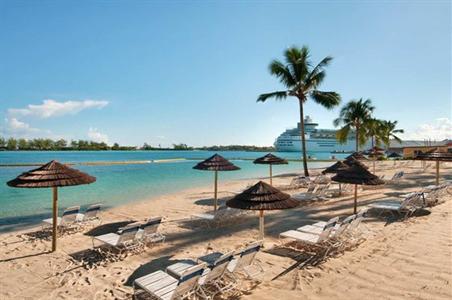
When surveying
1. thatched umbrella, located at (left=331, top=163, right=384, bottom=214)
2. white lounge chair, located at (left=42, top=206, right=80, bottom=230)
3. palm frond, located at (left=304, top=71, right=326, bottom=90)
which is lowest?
white lounge chair, located at (left=42, top=206, right=80, bottom=230)

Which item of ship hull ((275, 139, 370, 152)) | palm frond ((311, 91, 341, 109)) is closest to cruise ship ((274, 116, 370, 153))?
ship hull ((275, 139, 370, 152))

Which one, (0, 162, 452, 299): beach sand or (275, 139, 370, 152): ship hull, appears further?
(275, 139, 370, 152): ship hull

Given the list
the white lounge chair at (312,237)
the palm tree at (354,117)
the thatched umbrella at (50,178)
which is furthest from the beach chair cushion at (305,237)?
the palm tree at (354,117)

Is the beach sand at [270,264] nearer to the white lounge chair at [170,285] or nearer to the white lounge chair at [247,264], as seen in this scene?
the white lounge chair at [247,264]

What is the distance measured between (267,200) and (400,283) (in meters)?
2.31

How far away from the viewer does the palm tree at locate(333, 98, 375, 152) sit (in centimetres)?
3111

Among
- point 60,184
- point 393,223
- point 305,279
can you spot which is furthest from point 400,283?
point 60,184

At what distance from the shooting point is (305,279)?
451cm

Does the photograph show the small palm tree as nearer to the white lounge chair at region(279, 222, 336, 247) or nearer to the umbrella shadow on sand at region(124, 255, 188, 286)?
the white lounge chair at region(279, 222, 336, 247)

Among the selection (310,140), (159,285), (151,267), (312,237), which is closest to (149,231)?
Result: (151,267)

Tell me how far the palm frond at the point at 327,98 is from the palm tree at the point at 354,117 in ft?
43.8

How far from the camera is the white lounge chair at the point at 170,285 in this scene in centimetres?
347

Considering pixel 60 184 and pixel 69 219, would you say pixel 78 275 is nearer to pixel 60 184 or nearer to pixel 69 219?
pixel 60 184

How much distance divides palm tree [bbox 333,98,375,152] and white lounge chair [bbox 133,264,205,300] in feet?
97.0
